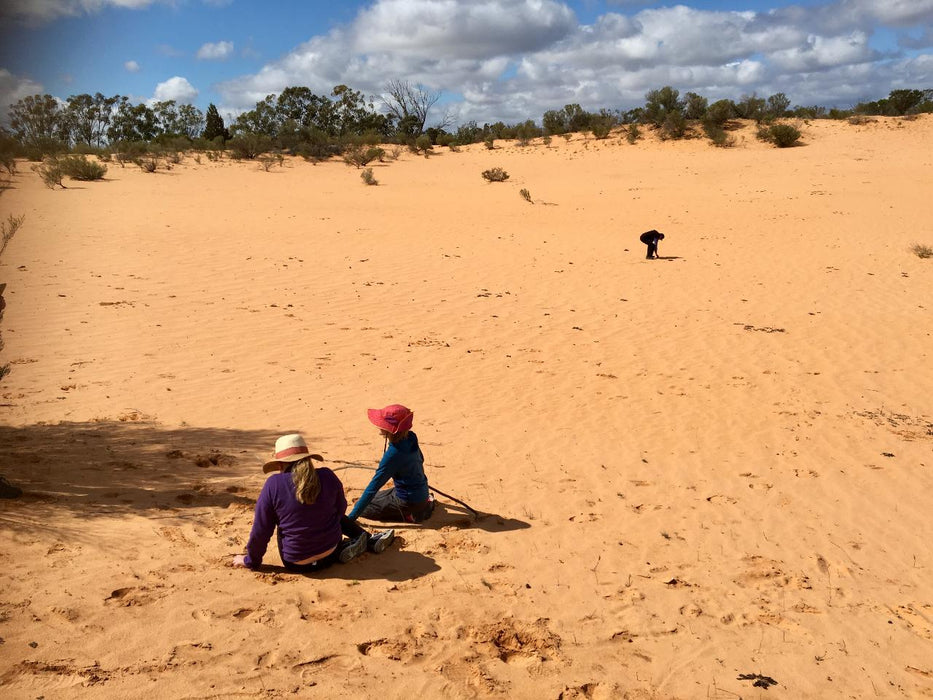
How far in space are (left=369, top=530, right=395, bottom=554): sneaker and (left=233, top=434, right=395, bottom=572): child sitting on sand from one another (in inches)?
12.0

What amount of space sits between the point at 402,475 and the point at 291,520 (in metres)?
0.97

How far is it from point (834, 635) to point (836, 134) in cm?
3433

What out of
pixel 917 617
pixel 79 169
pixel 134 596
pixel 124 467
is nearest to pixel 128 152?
pixel 79 169

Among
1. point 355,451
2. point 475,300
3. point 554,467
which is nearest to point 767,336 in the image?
point 475,300

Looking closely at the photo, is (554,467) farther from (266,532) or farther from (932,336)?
(932,336)

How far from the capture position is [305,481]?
12.3ft

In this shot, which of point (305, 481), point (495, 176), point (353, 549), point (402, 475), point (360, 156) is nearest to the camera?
point (305, 481)

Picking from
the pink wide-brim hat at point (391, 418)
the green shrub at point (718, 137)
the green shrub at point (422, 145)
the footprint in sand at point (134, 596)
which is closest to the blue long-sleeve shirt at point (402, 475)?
the pink wide-brim hat at point (391, 418)

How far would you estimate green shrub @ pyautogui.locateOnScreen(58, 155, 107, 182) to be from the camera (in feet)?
75.0

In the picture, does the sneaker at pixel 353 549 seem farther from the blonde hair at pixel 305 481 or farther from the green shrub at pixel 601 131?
the green shrub at pixel 601 131

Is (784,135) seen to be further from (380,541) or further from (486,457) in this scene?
(380,541)

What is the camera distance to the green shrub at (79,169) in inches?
A: 901

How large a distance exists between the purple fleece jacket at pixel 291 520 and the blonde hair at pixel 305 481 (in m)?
0.08

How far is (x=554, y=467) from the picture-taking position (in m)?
5.89
